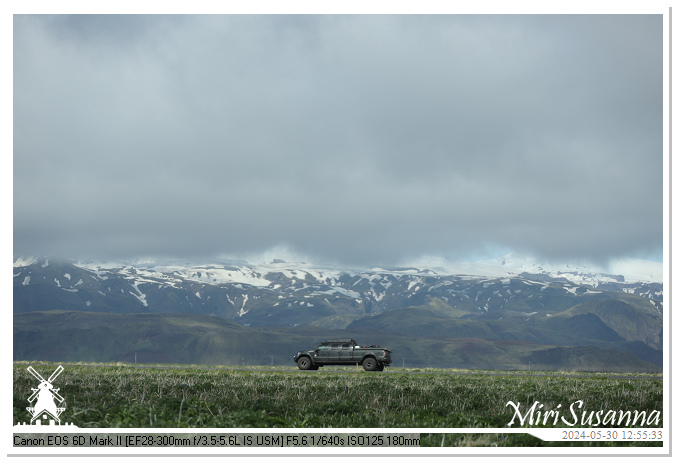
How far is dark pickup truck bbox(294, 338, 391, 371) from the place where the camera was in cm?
4509

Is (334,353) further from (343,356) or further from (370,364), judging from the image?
(370,364)

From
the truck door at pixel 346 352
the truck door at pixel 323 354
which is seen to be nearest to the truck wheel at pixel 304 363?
the truck door at pixel 323 354

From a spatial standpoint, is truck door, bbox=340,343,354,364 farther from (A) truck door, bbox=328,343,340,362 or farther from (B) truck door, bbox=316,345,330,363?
(B) truck door, bbox=316,345,330,363

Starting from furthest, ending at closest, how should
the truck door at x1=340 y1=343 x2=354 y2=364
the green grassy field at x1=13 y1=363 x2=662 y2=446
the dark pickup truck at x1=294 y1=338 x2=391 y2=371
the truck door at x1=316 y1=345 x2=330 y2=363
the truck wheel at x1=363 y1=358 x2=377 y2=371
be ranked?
1. the truck door at x1=340 y1=343 x2=354 y2=364
2. the truck door at x1=316 y1=345 x2=330 y2=363
3. the dark pickup truck at x1=294 y1=338 x2=391 y2=371
4. the truck wheel at x1=363 y1=358 x2=377 y2=371
5. the green grassy field at x1=13 y1=363 x2=662 y2=446

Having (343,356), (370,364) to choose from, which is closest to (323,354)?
(343,356)

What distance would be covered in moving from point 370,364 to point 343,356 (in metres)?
2.41

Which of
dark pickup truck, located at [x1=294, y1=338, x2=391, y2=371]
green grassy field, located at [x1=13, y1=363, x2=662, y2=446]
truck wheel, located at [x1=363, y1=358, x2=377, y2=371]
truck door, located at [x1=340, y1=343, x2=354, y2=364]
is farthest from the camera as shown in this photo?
truck door, located at [x1=340, y1=343, x2=354, y2=364]

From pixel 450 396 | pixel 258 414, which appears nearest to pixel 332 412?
pixel 258 414

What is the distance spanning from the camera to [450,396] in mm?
21297

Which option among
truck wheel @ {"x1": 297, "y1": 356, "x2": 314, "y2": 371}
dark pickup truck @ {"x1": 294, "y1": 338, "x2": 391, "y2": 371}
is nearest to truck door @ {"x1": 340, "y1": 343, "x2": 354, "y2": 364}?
dark pickup truck @ {"x1": 294, "y1": 338, "x2": 391, "y2": 371}

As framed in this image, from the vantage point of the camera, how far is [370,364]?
148 ft

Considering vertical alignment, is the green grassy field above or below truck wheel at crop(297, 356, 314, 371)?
above
